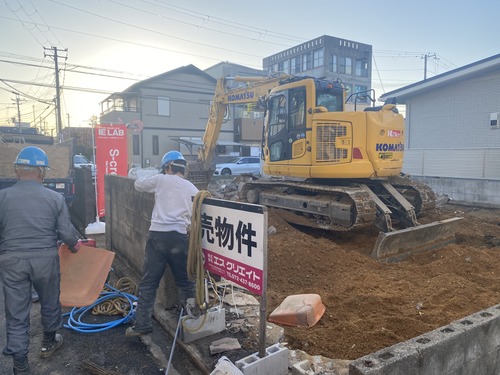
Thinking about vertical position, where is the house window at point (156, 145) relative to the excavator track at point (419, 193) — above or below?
above

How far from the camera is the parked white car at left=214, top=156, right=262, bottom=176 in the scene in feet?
77.1

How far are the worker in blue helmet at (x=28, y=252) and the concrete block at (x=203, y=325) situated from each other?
116 cm

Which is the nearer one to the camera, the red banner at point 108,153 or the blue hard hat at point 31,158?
the blue hard hat at point 31,158

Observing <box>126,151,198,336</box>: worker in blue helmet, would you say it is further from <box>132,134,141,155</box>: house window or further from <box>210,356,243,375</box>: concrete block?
<box>132,134,141,155</box>: house window

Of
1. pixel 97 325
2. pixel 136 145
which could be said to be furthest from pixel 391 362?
pixel 136 145

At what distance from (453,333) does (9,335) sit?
3.28 meters

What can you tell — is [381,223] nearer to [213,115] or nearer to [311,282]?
[311,282]

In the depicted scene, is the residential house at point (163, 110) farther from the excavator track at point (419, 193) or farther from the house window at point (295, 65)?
the excavator track at point (419, 193)

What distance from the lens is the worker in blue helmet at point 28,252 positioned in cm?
289

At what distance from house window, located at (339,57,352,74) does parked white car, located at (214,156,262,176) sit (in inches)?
878

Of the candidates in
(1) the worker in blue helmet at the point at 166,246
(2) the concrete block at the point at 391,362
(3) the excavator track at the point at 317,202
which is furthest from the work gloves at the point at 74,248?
(3) the excavator track at the point at 317,202

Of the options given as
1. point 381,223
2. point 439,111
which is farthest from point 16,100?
point 381,223

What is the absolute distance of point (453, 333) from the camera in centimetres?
240

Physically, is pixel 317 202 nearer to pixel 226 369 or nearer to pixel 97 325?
pixel 97 325
